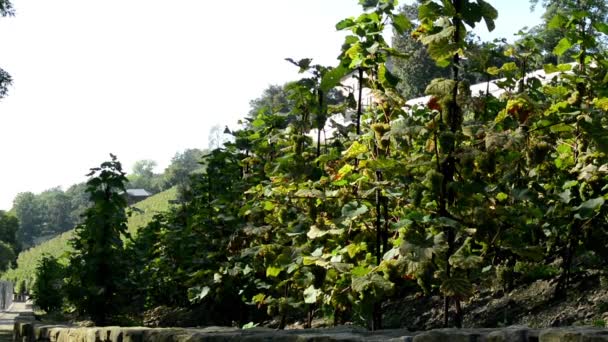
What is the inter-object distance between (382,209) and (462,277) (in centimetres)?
111

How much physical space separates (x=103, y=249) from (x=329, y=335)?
7.26 metres

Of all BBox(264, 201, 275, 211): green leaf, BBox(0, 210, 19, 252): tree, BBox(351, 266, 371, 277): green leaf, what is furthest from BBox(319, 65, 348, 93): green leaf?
BBox(0, 210, 19, 252): tree

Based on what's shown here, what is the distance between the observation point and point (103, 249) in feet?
32.9

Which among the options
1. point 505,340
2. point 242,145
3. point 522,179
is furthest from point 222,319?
point 505,340

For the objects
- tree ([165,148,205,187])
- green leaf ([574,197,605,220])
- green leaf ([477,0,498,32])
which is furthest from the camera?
tree ([165,148,205,187])

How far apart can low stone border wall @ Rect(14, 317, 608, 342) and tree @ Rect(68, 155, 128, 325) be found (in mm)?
1710

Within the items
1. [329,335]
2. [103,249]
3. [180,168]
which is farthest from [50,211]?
[329,335]

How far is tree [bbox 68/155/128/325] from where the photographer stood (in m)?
9.98

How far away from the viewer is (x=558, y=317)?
5.69 m

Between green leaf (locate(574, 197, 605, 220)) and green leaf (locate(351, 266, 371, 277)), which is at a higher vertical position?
green leaf (locate(574, 197, 605, 220))

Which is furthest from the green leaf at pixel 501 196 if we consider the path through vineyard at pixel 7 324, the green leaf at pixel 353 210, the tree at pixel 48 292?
the tree at pixel 48 292

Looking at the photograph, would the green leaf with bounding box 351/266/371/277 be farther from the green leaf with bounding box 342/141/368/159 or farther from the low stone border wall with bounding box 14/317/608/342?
the green leaf with bounding box 342/141/368/159

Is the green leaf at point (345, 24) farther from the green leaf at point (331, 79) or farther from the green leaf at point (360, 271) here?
the green leaf at point (360, 271)

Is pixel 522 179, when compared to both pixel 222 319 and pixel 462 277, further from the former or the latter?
pixel 222 319
